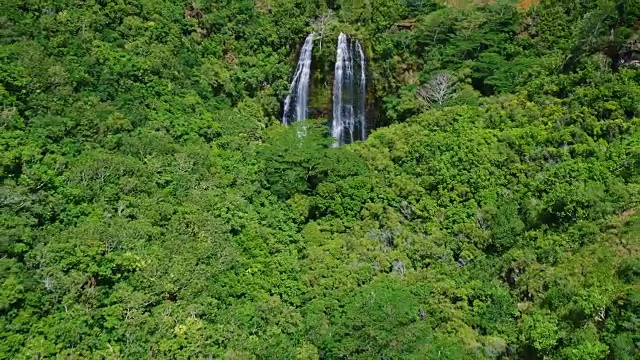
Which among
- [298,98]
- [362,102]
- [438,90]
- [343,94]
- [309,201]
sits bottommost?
[309,201]

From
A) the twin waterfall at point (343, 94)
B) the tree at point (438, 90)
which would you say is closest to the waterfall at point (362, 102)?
the twin waterfall at point (343, 94)

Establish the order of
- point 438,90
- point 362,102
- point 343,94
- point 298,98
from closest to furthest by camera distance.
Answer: point 438,90 → point 343,94 → point 362,102 → point 298,98

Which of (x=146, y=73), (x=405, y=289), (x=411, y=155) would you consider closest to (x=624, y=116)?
(x=411, y=155)

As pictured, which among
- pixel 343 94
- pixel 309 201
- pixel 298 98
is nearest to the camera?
pixel 309 201

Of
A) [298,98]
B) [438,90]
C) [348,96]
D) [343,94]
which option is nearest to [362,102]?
[348,96]

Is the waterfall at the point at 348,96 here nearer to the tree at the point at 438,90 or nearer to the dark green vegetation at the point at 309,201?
the dark green vegetation at the point at 309,201

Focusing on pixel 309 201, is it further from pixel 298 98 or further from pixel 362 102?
pixel 362 102
